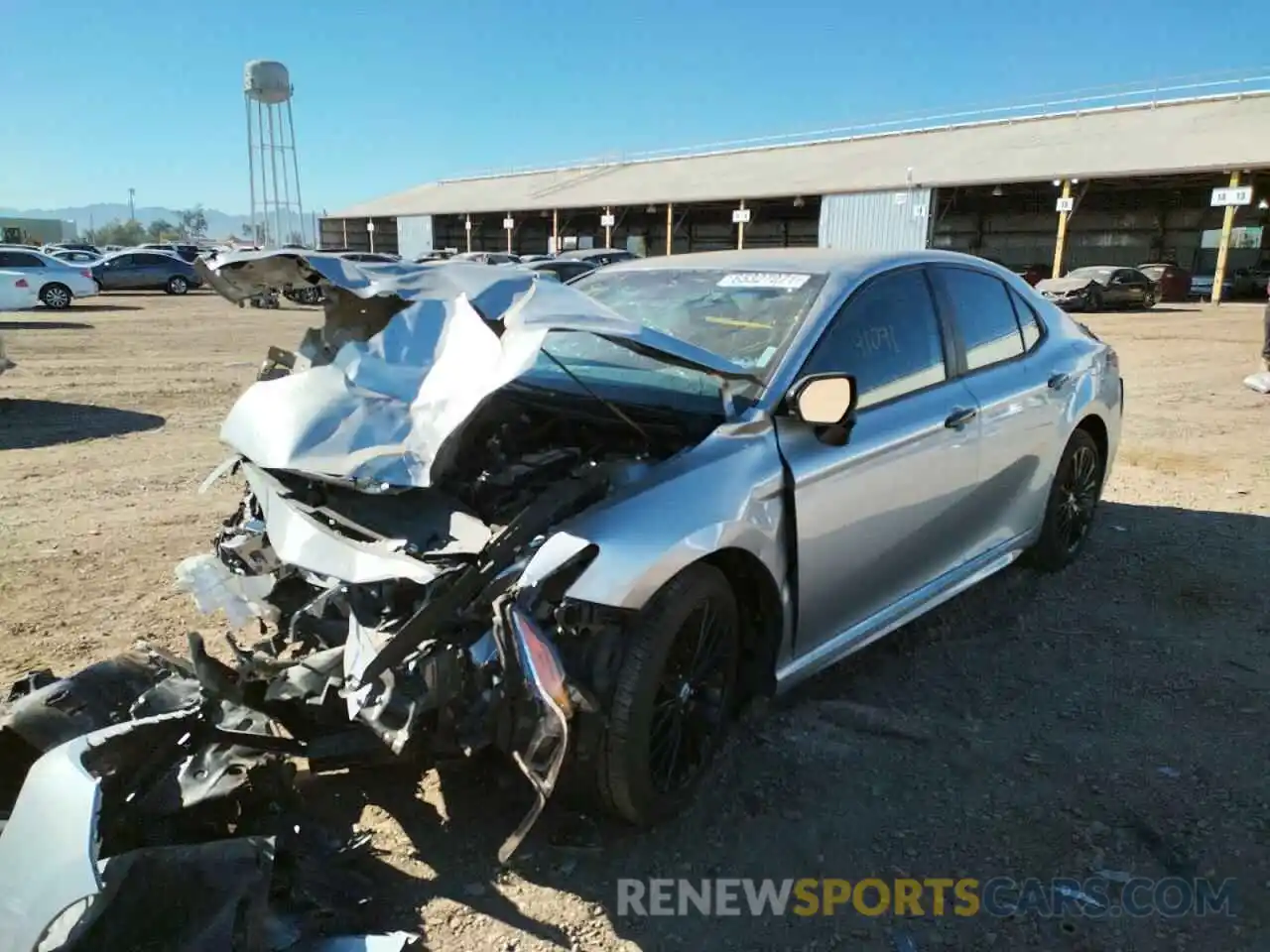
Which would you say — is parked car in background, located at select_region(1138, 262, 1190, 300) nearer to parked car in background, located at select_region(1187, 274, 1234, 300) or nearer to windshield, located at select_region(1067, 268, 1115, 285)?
parked car in background, located at select_region(1187, 274, 1234, 300)

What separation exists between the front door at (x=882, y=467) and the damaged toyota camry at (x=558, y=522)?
0.04 feet

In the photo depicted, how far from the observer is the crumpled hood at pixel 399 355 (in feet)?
8.94

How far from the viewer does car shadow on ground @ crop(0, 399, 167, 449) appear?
324 inches

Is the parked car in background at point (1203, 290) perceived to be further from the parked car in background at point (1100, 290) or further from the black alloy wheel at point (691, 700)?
the black alloy wheel at point (691, 700)

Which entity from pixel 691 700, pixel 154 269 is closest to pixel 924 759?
pixel 691 700

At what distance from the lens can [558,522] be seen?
261 centimetres

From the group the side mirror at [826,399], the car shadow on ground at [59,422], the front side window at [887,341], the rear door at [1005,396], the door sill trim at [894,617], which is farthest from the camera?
the car shadow on ground at [59,422]

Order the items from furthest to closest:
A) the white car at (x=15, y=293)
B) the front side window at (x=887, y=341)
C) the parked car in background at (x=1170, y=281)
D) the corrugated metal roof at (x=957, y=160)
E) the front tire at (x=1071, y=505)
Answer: the corrugated metal roof at (x=957, y=160), the parked car in background at (x=1170, y=281), the white car at (x=15, y=293), the front tire at (x=1071, y=505), the front side window at (x=887, y=341)

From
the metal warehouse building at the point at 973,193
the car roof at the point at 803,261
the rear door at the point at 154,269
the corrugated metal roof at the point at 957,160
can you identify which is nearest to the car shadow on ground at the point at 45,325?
the rear door at the point at 154,269

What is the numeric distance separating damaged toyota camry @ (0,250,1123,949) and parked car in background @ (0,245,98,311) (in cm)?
2398

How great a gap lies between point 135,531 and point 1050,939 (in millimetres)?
5180

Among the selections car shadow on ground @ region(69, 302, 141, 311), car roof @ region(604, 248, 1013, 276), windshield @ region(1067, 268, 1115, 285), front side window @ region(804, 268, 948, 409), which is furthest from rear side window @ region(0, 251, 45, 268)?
windshield @ region(1067, 268, 1115, 285)

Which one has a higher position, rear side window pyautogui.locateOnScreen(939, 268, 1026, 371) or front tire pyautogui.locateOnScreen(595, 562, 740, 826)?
rear side window pyautogui.locateOnScreen(939, 268, 1026, 371)

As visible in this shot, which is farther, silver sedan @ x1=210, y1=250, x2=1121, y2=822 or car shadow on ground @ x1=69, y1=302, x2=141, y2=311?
car shadow on ground @ x1=69, y1=302, x2=141, y2=311
